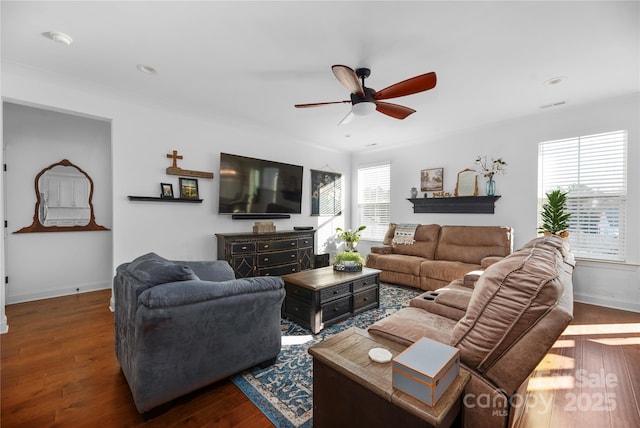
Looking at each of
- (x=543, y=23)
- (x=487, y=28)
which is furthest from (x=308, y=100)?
(x=543, y=23)

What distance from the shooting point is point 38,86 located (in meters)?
2.96

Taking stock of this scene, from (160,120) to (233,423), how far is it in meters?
3.72

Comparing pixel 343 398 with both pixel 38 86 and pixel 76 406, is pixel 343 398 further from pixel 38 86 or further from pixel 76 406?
pixel 38 86

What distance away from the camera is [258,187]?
183 inches

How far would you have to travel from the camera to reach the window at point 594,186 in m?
3.56

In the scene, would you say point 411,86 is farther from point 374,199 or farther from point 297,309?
point 374,199

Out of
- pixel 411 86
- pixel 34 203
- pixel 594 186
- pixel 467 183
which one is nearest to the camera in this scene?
pixel 411 86

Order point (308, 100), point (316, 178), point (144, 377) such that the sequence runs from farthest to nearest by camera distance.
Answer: point (316, 178), point (308, 100), point (144, 377)

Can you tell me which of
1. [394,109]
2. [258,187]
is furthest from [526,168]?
[258,187]

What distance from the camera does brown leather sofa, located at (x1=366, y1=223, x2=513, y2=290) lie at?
13.2 feet

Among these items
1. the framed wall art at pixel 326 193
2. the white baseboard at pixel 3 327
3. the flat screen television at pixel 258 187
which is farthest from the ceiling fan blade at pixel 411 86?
the white baseboard at pixel 3 327

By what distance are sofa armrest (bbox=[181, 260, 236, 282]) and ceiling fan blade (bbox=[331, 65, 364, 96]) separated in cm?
200

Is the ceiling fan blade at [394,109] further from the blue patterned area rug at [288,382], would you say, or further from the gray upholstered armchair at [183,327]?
the blue patterned area rug at [288,382]

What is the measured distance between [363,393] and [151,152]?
3890mm
